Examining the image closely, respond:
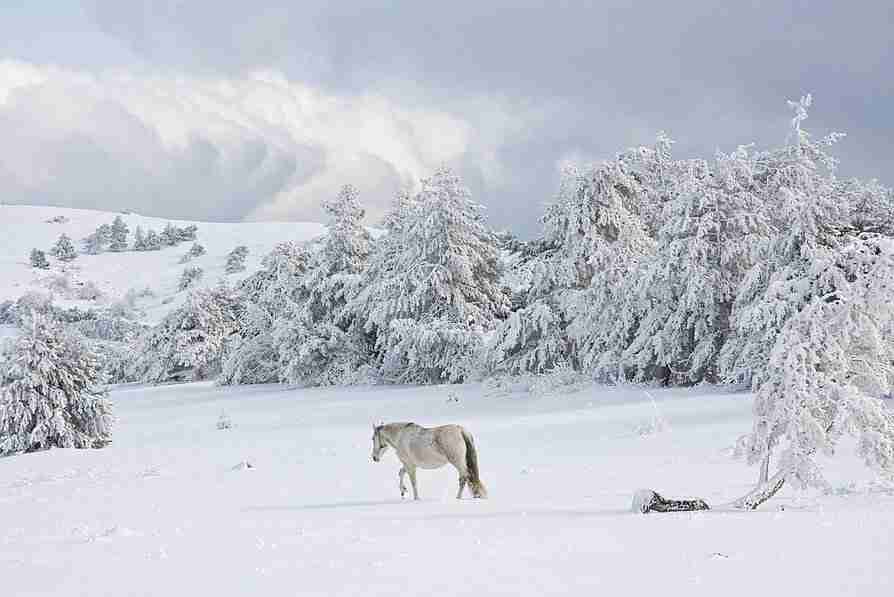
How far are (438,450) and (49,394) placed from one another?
1649 cm

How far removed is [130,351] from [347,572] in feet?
168

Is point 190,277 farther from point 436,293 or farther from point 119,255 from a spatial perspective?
point 436,293

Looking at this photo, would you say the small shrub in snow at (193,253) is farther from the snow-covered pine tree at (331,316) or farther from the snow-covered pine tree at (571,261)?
the snow-covered pine tree at (571,261)

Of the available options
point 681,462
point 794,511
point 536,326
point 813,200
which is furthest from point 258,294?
point 794,511

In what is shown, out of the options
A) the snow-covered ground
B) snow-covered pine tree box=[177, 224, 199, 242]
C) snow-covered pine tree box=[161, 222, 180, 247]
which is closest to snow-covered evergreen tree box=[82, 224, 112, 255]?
snow-covered pine tree box=[161, 222, 180, 247]

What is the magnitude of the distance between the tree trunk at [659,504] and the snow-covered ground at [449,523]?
335 millimetres

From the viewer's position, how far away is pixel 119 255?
81.9 metres

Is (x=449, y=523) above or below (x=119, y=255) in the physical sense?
below

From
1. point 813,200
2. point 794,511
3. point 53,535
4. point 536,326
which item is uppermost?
point 813,200

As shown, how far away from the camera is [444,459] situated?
31.1 feet

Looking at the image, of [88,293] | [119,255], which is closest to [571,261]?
[88,293]

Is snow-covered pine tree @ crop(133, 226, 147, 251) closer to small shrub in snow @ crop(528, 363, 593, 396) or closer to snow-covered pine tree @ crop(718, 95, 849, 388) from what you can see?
small shrub in snow @ crop(528, 363, 593, 396)

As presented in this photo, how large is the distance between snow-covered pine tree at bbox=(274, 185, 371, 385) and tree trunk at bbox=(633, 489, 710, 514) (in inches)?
1071

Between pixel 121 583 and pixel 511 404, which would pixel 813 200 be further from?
pixel 121 583
